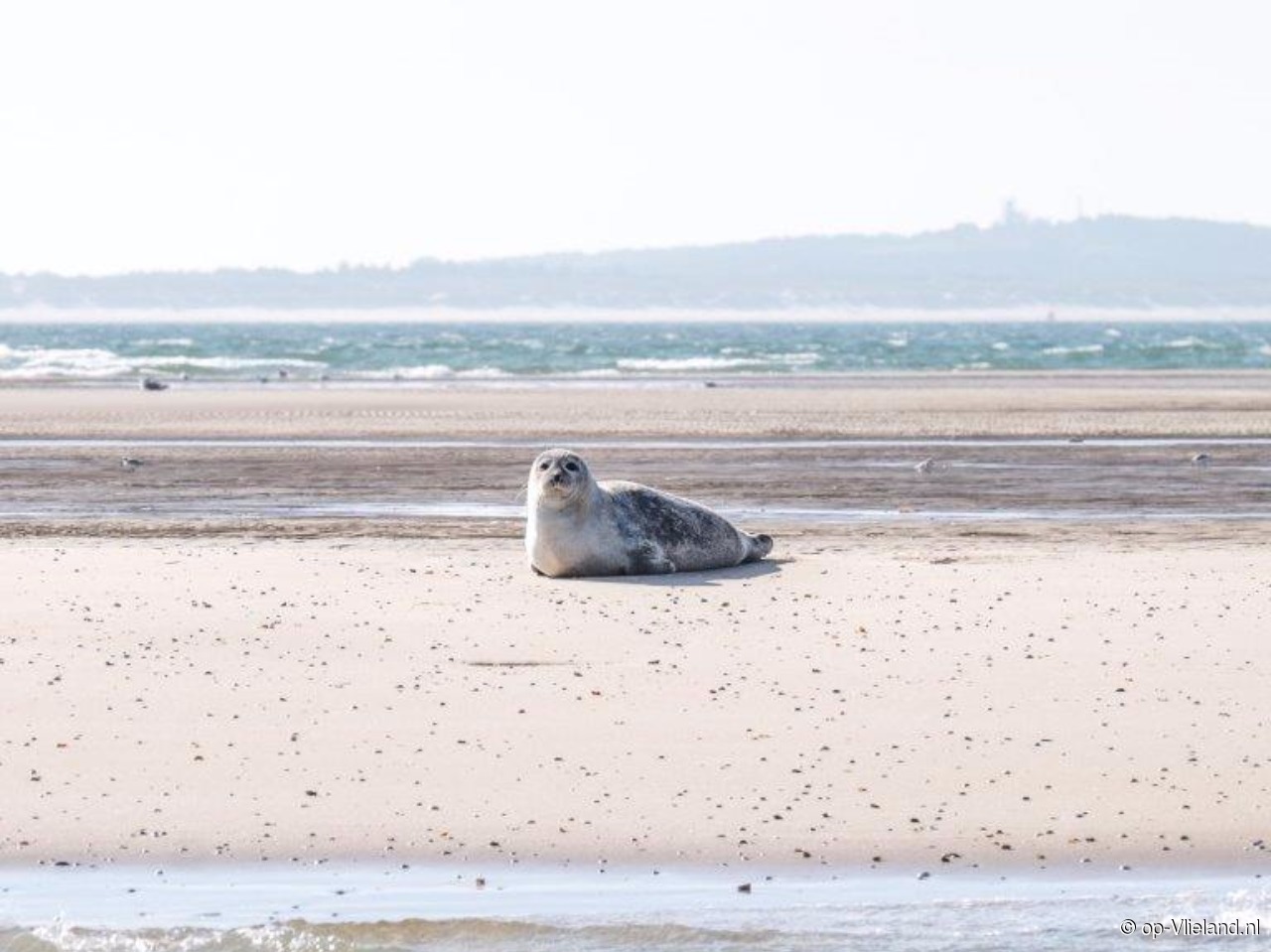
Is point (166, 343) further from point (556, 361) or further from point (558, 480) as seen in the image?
point (558, 480)

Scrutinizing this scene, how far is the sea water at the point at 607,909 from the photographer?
6.88 metres

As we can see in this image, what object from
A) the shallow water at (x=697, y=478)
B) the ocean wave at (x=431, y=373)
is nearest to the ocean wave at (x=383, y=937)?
the shallow water at (x=697, y=478)

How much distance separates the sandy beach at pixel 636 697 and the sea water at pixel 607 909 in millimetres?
203

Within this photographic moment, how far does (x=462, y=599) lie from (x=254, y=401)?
29.6 metres

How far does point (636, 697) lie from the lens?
10.0m

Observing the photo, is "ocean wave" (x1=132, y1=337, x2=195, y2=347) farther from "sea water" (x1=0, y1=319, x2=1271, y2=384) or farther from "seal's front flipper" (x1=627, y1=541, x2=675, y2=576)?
"seal's front flipper" (x1=627, y1=541, x2=675, y2=576)

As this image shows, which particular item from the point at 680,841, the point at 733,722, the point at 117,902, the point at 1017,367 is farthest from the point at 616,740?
the point at 1017,367

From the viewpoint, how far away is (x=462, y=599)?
510 inches

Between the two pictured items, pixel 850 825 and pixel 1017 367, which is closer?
pixel 850 825

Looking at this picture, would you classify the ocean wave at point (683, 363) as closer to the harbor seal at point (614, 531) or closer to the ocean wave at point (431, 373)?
the ocean wave at point (431, 373)

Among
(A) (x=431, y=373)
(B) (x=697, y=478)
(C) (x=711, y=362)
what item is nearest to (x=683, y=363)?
(C) (x=711, y=362)

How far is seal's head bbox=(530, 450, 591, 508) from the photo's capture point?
14.5 m

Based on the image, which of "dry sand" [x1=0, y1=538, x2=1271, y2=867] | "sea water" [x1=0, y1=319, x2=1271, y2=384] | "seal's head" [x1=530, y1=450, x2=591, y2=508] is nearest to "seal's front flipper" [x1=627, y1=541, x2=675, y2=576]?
"seal's head" [x1=530, y1=450, x2=591, y2=508]

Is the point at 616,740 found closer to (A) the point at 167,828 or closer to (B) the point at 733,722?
(B) the point at 733,722
